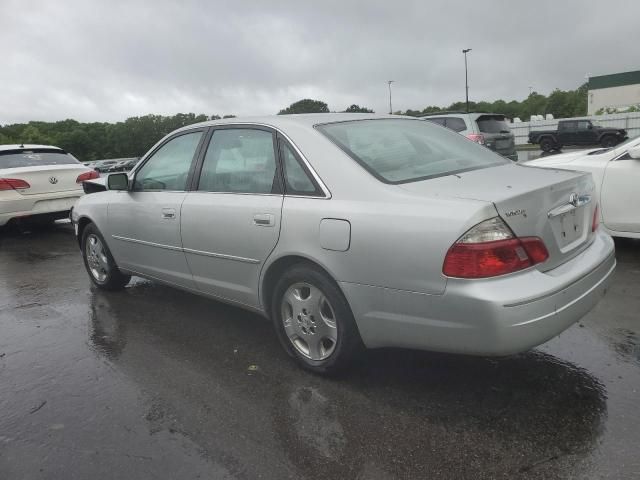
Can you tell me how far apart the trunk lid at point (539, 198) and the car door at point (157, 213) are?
6.36 feet

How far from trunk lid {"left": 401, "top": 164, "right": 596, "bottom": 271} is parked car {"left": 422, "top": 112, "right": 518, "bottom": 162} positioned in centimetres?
824

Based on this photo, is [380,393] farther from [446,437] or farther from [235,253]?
[235,253]

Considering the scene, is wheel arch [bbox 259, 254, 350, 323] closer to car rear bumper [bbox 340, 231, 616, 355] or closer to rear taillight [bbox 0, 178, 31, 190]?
car rear bumper [bbox 340, 231, 616, 355]

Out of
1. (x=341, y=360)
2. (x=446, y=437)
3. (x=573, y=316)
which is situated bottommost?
(x=446, y=437)

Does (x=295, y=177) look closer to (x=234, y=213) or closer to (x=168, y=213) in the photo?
(x=234, y=213)

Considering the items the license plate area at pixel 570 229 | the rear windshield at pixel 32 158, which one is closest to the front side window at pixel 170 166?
the license plate area at pixel 570 229

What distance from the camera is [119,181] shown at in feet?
15.1

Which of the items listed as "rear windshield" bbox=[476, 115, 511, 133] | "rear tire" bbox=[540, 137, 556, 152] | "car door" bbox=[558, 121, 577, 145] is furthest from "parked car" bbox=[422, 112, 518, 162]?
"rear tire" bbox=[540, 137, 556, 152]

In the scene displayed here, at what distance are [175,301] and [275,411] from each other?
236 cm

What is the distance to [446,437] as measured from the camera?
258cm

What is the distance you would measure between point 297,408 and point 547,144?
29.2 m

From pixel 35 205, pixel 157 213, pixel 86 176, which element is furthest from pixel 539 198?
pixel 86 176

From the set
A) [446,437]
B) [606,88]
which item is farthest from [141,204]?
[606,88]

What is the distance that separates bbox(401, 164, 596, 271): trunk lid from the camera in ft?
8.61
